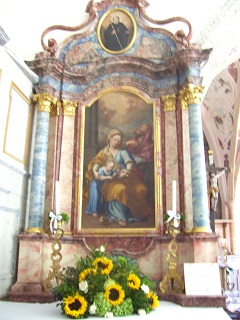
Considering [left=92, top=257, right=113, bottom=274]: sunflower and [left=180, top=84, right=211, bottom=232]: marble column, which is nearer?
[left=92, top=257, right=113, bottom=274]: sunflower

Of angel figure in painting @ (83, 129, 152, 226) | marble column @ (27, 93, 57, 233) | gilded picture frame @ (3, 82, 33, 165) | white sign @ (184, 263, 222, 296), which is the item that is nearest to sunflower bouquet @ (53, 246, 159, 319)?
white sign @ (184, 263, 222, 296)

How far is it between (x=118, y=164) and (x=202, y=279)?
105 inches

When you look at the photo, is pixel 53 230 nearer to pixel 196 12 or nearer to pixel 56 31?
pixel 56 31

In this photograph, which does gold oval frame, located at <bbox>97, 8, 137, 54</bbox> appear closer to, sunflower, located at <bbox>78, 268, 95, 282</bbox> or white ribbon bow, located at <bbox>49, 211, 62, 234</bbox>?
white ribbon bow, located at <bbox>49, 211, 62, 234</bbox>

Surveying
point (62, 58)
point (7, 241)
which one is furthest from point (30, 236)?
point (62, 58)

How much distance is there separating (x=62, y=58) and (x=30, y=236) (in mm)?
3821

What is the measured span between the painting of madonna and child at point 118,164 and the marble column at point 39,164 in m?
0.79

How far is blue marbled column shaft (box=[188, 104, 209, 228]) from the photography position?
632 centimetres

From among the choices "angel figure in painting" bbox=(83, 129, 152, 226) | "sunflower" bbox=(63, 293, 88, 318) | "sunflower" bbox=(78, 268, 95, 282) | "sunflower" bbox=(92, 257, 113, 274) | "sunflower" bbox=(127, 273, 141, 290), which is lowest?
"sunflower" bbox=(63, 293, 88, 318)

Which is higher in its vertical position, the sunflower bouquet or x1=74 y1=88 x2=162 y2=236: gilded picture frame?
x1=74 y1=88 x2=162 y2=236: gilded picture frame

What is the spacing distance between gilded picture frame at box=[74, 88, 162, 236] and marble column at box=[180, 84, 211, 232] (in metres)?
0.67

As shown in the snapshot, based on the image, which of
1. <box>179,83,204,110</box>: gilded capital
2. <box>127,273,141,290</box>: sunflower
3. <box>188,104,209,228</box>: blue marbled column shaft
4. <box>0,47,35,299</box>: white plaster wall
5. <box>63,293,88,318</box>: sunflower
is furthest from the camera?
<box>179,83,204,110</box>: gilded capital

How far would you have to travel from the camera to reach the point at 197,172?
6508 millimetres

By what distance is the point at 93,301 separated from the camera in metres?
4.48
